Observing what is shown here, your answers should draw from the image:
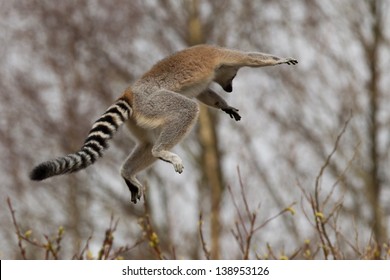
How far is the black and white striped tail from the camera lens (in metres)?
2.80

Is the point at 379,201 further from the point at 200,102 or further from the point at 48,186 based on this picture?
the point at 200,102

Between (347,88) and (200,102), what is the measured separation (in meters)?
17.0

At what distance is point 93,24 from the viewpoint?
1931cm

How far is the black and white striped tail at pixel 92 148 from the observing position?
2.80 metres

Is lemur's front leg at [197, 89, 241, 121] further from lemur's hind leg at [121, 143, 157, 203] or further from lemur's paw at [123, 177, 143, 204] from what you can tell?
lemur's paw at [123, 177, 143, 204]

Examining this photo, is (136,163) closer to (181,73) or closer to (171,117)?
(171,117)

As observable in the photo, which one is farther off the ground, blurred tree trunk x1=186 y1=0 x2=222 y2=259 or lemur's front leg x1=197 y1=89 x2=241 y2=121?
blurred tree trunk x1=186 y1=0 x2=222 y2=259

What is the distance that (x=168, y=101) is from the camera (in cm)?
400

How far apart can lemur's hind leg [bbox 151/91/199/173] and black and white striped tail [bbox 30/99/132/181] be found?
0.55 feet

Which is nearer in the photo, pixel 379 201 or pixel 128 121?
pixel 128 121

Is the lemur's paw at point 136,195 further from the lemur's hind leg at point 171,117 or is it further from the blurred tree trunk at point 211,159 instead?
the blurred tree trunk at point 211,159

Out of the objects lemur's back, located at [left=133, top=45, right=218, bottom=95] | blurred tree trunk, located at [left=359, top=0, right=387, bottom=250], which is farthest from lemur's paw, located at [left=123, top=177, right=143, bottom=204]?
blurred tree trunk, located at [left=359, top=0, right=387, bottom=250]
